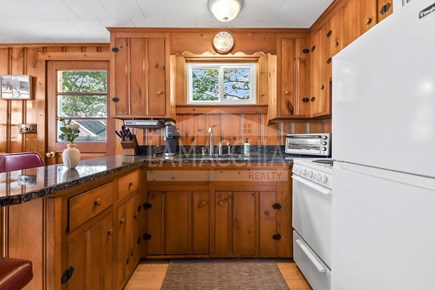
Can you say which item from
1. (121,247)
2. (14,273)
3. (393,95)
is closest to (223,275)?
(121,247)

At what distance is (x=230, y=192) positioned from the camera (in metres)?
2.32

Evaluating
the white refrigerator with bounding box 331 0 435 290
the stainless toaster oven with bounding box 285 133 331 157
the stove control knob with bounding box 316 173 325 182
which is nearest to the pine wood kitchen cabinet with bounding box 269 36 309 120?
the stainless toaster oven with bounding box 285 133 331 157

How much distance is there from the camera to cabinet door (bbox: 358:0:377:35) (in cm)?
170

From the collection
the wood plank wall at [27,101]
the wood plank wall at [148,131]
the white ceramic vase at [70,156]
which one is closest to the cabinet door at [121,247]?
the white ceramic vase at [70,156]

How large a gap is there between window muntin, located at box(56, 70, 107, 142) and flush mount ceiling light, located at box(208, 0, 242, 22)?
1.88m

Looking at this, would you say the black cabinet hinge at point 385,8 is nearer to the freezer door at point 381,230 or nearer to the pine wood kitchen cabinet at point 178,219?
the freezer door at point 381,230

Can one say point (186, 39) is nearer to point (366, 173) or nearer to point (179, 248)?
point (179, 248)

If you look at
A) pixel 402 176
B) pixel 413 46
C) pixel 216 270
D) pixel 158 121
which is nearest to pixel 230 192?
pixel 216 270

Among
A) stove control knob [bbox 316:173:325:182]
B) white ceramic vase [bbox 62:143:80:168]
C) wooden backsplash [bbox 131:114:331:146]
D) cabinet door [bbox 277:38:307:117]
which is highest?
cabinet door [bbox 277:38:307:117]

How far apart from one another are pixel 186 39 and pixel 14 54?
7.73ft

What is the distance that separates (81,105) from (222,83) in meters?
1.89

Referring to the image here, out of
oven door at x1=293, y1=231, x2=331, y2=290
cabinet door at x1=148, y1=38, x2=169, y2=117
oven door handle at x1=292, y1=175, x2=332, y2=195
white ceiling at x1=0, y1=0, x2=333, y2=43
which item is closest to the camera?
oven door handle at x1=292, y1=175, x2=332, y2=195

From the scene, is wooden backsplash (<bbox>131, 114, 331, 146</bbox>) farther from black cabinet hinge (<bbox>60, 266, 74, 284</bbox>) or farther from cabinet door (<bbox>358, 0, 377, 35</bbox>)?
black cabinet hinge (<bbox>60, 266, 74, 284</bbox>)

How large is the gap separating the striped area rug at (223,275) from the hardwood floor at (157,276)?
48 millimetres
